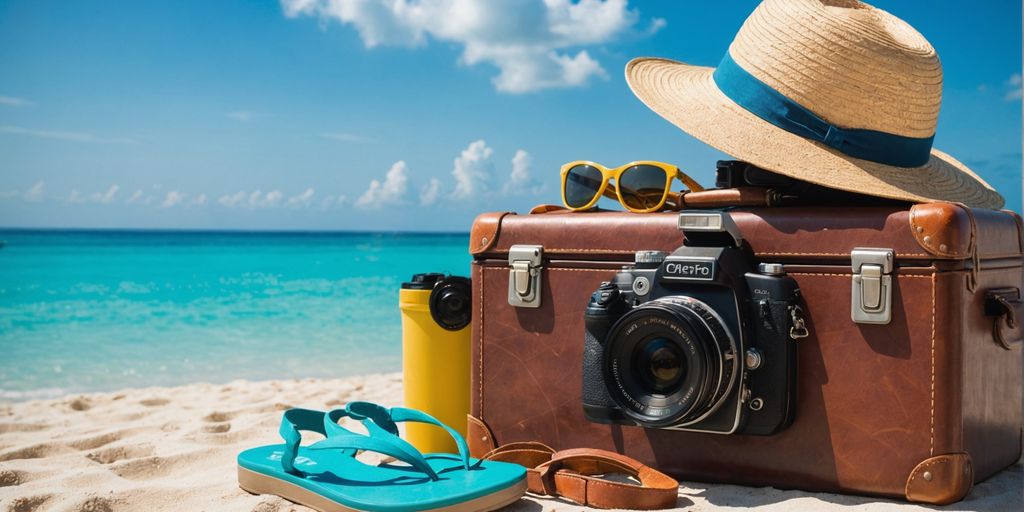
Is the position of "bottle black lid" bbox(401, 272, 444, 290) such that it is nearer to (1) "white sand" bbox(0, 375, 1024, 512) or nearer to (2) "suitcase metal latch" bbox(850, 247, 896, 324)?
(1) "white sand" bbox(0, 375, 1024, 512)

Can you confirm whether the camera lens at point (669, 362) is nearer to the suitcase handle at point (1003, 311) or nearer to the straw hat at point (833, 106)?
the straw hat at point (833, 106)

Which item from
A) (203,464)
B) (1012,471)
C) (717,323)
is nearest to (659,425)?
(717,323)

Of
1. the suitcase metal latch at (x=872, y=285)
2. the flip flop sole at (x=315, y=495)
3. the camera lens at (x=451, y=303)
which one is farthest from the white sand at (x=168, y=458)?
the camera lens at (x=451, y=303)

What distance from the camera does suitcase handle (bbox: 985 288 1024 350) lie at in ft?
6.90

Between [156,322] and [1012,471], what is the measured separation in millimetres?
8403

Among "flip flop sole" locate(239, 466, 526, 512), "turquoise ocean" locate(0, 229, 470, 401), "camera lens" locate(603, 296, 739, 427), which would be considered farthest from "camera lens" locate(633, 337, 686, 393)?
"turquoise ocean" locate(0, 229, 470, 401)

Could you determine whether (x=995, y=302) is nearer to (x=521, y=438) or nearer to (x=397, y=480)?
(x=521, y=438)

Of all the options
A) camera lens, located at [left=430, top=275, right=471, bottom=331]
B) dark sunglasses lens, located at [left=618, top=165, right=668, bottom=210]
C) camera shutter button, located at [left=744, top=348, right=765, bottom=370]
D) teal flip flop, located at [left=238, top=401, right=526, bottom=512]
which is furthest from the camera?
camera lens, located at [left=430, top=275, right=471, bottom=331]

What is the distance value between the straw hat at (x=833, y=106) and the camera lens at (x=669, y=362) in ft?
1.47

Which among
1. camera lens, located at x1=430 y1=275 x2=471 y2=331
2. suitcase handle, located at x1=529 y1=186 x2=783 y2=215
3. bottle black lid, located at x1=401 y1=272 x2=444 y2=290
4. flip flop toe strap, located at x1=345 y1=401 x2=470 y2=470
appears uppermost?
suitcase handle, located at x1=529 y1=186 x2=783 y2=215

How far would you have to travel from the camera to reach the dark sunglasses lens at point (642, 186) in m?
2.37

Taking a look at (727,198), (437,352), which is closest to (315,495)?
(437,352)

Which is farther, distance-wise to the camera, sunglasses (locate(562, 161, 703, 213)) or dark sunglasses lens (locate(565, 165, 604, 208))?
dark sunglasses lens (locate(565, 165, 604, 208))

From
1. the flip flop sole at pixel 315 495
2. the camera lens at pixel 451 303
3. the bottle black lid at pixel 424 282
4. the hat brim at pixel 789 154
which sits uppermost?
the hat brim at pixel 789 154
